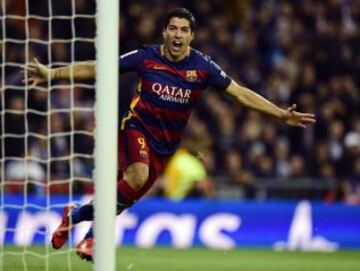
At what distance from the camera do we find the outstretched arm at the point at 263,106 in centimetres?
831

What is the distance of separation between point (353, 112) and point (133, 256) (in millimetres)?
6376

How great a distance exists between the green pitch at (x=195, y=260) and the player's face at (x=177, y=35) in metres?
1.84

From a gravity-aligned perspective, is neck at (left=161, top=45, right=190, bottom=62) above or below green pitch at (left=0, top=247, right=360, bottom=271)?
above

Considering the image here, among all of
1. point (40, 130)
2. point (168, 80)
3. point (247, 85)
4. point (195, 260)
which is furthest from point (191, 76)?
point (247, 85)

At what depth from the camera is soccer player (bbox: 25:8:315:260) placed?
27.9 feet

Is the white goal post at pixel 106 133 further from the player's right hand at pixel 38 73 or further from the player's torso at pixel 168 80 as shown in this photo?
the player's torso at pixel 168 80

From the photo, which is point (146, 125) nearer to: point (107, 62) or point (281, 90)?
point (107, 62)

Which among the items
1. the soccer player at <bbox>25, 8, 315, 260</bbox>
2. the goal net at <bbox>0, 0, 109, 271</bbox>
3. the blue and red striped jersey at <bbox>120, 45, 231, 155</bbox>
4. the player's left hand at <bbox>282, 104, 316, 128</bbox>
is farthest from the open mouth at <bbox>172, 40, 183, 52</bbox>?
the goal net at <bbox>0, 0, 109, 271</bbox>

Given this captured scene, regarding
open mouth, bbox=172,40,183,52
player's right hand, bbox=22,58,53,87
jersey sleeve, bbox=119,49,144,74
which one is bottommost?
player's right hand, bbox=22,58,53,87

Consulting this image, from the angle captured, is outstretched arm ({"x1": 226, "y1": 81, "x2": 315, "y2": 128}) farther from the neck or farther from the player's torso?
the neck

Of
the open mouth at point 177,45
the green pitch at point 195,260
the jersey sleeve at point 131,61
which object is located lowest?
the green pitch at point 195,260

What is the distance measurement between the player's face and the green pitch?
184 cm

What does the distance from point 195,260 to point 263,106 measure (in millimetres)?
3403

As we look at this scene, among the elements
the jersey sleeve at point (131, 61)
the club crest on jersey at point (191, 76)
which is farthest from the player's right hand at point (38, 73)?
the club crest on jersey at point (191, 76)
